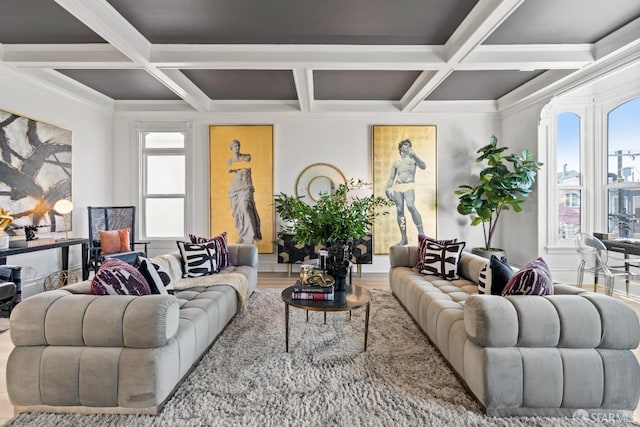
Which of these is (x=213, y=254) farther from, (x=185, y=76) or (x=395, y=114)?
(x=395, y=114)

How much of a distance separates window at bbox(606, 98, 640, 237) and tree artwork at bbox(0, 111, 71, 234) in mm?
7793

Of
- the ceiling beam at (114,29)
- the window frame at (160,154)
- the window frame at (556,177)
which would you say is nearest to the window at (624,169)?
the window frame at (556,177)

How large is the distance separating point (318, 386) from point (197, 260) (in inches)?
79.4

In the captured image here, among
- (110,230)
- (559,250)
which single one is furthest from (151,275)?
(559,250)

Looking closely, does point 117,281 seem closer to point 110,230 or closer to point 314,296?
point 314,296

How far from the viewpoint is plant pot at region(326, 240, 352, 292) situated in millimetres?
A: 2735

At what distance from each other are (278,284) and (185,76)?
3.24 meters

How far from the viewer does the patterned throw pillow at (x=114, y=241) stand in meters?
4.50

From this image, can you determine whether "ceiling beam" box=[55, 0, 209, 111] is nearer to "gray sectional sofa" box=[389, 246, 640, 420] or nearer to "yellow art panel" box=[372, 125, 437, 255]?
"yellow art panel" box=[372, 125, 437, 255]

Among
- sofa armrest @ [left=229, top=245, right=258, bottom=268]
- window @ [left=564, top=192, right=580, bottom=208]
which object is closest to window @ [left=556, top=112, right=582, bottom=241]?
window @ [left=564, top=192, right=580, bottom=208]

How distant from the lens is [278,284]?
4.77 meters

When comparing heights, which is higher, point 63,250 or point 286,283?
point 63,250

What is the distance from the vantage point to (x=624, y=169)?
4.28m

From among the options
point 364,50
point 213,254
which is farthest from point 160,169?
point 364,50
